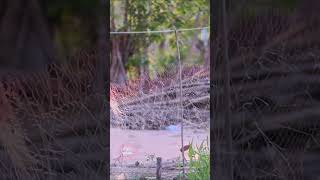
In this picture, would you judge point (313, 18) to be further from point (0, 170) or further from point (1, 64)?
point (0, 170)

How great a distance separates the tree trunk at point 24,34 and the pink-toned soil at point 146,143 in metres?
0.95

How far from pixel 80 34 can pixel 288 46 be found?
1.21m

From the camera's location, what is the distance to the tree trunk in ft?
10.2

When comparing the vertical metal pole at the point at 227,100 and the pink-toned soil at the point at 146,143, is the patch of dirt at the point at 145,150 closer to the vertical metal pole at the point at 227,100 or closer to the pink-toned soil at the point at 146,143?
the pink-toned soil at the point at 146,143

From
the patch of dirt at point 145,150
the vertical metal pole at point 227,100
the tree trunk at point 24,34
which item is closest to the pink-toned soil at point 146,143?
the patch of dirt at point 145,150

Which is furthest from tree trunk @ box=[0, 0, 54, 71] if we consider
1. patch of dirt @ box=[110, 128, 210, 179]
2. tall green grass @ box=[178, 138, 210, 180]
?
tall green grass @ box=[178, 138, 210, 180]

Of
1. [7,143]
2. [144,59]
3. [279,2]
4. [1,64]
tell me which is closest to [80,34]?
[1,64]

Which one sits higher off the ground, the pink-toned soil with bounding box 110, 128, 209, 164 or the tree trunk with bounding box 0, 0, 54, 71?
the tree trunk with bounding box 0, 0, 54, 71

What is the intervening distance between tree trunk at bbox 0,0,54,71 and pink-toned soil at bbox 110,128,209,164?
95cm

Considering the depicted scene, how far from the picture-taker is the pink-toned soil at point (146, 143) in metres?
3.97

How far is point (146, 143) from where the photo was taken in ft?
13.9

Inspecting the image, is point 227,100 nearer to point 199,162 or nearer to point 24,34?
point 199,162

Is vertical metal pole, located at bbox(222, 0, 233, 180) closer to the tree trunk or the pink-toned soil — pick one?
the pink-toned soil

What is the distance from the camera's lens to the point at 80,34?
3119 millimetres
